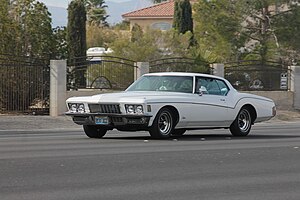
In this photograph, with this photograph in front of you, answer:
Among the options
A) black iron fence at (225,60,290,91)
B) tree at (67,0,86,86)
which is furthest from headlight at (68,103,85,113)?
tree at (67,0,86,86)

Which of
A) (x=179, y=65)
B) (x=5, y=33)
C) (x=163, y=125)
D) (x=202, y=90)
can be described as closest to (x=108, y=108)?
(x=163, y=125)

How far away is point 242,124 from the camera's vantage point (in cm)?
1831

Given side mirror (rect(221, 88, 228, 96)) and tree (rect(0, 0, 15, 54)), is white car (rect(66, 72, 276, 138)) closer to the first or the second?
side mirror (rect(221, 88, 228, 96))

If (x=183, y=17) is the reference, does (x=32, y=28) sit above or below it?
below

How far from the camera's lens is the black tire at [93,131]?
17.0m

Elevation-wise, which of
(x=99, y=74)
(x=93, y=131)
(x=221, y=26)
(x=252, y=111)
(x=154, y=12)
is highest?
(x=154, y=12)

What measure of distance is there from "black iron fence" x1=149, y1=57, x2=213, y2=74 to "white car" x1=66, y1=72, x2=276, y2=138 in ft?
44.0

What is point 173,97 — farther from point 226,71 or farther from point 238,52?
point 238,52

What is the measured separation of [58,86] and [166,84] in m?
11.0

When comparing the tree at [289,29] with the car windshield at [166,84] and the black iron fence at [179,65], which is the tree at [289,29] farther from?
the car windshield at [166,84]

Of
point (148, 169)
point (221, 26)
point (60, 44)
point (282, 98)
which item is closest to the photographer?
point (148, 169)

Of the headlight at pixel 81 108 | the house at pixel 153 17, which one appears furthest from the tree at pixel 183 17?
the headlight at pixel 81 108

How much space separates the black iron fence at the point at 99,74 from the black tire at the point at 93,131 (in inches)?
487

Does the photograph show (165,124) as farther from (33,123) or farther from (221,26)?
(221,26)
